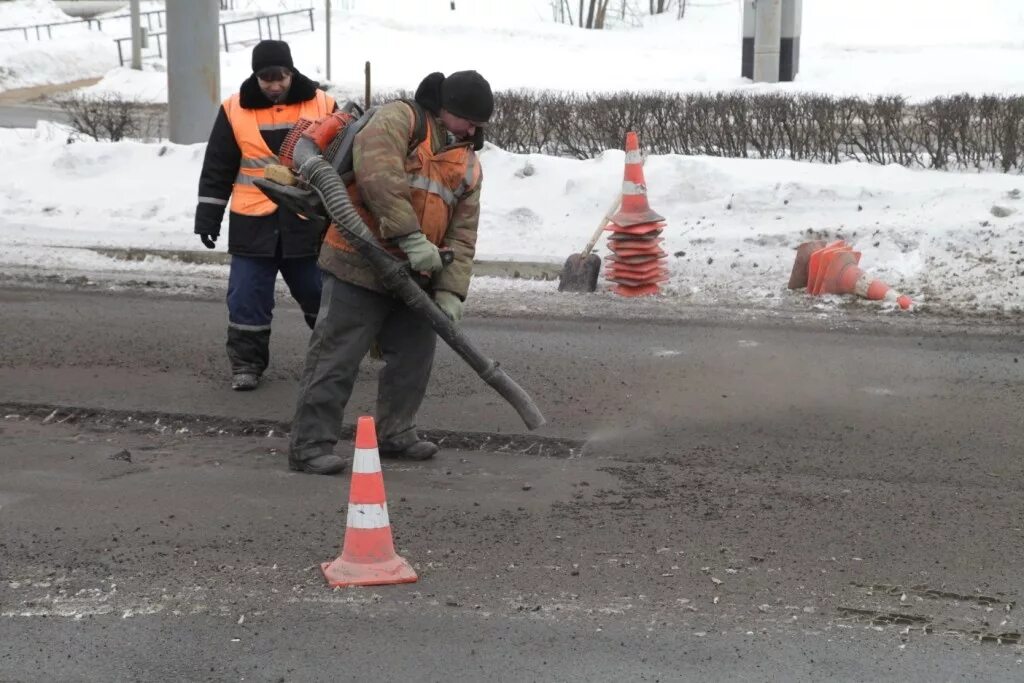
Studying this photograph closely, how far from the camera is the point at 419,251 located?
215 inches

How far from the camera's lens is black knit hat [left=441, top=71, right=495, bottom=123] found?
5.46 metres

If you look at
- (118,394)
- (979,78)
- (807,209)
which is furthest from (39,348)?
(979,78)

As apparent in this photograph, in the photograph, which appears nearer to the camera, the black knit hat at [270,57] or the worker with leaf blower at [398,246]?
the worker with leaf blower at [398,246]

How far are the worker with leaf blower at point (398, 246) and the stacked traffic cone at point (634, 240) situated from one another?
437 centimetres

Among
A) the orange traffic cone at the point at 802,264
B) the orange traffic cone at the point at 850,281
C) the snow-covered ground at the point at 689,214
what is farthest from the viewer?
the snow-covered ground at the point at 689,214

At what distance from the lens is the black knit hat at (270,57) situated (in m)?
6.86

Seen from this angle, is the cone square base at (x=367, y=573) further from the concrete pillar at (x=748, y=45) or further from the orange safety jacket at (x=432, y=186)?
the concrete pillar at (x=748, y=45)

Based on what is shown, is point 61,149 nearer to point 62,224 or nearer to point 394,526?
point 62,224

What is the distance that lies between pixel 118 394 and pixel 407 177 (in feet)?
8.16

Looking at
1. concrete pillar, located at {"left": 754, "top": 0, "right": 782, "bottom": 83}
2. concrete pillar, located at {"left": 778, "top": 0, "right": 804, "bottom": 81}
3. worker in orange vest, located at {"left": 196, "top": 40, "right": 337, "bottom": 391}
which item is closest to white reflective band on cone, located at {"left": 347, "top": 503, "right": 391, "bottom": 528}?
worker in orange vest, located at {"left": 196, "top": 40, "right": 337, "bottom": 391}

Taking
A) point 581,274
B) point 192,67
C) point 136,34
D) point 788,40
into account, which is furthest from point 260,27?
point 581,274

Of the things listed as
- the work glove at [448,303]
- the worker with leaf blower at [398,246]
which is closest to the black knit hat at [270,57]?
the worker with leaf blower at [398,246]

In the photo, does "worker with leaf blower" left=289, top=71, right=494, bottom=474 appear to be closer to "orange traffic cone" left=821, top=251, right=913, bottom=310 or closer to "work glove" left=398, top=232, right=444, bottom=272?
"work glove" left=398, top=232, right=444, bottom=272

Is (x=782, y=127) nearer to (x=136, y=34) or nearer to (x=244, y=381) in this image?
(x=244, y=381)
